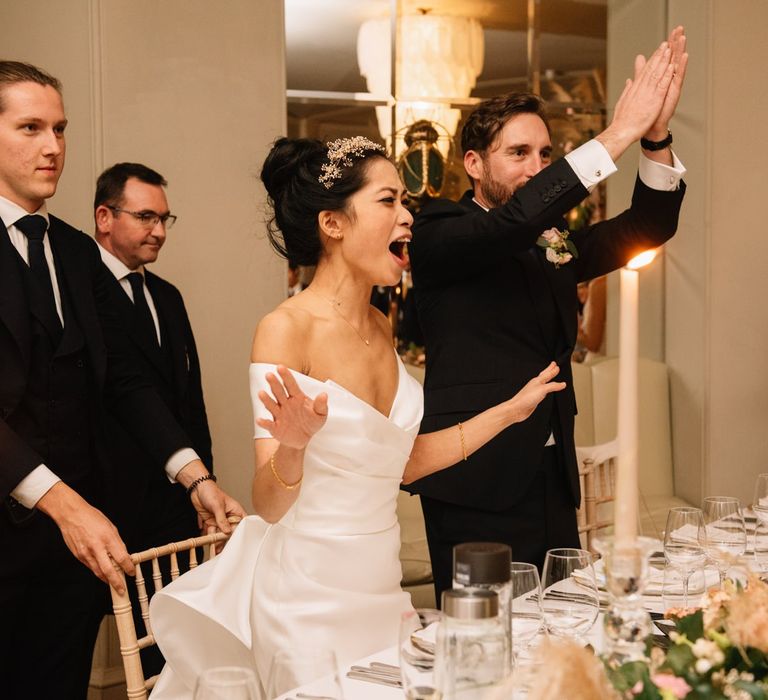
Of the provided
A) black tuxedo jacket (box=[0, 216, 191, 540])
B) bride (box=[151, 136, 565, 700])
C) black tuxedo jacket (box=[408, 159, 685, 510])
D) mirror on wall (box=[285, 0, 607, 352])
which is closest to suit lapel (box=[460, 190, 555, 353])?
black tuxedo jacket (box=[408, 159, 685, 510])

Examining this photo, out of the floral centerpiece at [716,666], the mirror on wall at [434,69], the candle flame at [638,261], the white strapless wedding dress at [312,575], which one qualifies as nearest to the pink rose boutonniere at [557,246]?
the white strapless wedding dress at [312,575]

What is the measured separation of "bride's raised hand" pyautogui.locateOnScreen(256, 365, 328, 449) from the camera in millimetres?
1555

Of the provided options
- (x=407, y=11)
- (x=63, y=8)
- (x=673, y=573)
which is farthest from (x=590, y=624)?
(x=407, y=11)

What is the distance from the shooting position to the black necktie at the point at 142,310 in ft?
10.6

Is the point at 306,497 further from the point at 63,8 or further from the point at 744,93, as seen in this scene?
the point at 744,93

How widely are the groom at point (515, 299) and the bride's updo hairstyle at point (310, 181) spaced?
1.42 feet

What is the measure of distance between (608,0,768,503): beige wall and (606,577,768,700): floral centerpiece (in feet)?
12.4

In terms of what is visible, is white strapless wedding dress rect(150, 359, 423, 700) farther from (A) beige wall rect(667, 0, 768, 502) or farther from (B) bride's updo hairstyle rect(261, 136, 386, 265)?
(A) beige wall rect(667, 0, 768, 502)

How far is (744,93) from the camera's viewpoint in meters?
4.69

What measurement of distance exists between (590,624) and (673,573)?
291mm

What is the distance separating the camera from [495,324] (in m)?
2.61

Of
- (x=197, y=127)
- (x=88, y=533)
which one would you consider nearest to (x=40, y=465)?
(x=88, y=533)

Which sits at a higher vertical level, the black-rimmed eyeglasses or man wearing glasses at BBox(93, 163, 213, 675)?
the black-rimmed eyeglasses

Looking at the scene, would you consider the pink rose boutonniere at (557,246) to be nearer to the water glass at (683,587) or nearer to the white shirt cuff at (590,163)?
the white shirt cuff at (590,163)
